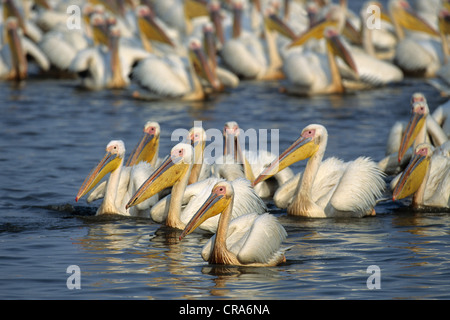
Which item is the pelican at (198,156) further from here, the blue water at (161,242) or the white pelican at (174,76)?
the white pelican at (174,76)

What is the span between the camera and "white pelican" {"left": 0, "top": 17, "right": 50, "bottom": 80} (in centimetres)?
1516

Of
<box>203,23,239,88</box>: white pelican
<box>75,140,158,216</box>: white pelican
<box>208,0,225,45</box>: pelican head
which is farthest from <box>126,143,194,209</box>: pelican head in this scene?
<box>208,0,225,45</box>: pelican head

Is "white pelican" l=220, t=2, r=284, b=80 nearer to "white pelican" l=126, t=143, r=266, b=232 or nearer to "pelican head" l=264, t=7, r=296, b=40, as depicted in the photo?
"pelican head" l=264, t=7, r=296, b=40

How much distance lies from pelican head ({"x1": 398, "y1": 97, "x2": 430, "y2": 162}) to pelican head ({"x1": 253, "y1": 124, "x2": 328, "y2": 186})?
1.21 meters

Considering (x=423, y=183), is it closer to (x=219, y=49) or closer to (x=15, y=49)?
(x=15, y=49)

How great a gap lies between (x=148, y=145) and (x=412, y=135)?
2468 millimetres

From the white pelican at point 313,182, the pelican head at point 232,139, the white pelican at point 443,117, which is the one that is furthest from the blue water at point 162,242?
the white pelican at point 443,117

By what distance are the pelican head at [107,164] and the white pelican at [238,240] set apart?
5.47 ft

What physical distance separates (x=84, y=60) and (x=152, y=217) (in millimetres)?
7092

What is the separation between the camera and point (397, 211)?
8094mm

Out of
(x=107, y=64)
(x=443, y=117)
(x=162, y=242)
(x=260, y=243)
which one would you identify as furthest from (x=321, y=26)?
(x=260, y=243)

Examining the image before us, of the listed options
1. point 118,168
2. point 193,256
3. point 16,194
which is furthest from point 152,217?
point 16,194

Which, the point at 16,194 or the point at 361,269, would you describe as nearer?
the point at 361,269
